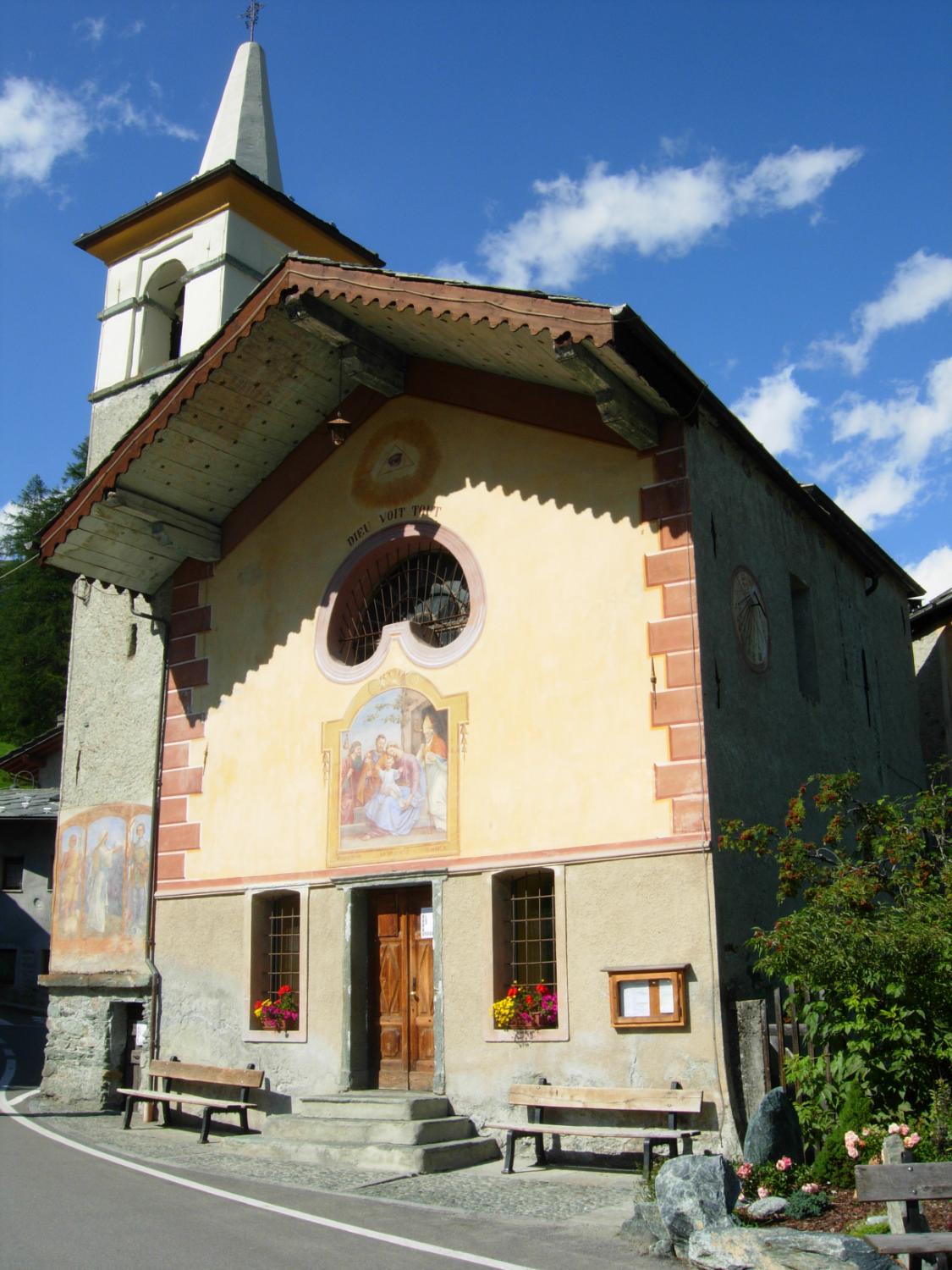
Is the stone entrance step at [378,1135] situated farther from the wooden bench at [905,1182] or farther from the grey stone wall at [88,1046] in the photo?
the wooden bench at [905,1182]

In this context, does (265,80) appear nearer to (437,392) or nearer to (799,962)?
(437,392)

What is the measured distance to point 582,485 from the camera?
1196 centimetres

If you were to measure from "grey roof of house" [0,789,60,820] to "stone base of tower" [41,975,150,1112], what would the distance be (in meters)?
14.8

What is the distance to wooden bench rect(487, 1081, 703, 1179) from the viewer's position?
9398 millimetres

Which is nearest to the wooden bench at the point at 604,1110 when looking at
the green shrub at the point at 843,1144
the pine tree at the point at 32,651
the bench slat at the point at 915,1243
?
the green shrub at the point at 843,1144

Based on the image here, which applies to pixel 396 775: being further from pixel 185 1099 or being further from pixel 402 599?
pixel 185 1099

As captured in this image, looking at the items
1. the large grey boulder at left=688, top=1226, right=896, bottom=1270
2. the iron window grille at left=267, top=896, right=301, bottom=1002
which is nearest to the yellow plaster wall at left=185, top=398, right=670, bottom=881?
the iron window grille at left=267, top=896, right=301, bottom=1002

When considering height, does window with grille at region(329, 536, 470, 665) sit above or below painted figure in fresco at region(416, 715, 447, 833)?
above

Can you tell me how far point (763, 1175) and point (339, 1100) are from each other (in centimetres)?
495

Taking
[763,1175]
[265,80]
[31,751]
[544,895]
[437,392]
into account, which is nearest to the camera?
[763,1175]

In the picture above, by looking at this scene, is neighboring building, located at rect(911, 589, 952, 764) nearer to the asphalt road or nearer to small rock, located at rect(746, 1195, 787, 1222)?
small rock, located at rect(746, 1195, 787, 1222)

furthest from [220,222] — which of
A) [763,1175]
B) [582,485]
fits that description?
[763,1175]

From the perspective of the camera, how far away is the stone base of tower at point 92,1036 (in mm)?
14406

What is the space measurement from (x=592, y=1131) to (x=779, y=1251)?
3.78 metres
